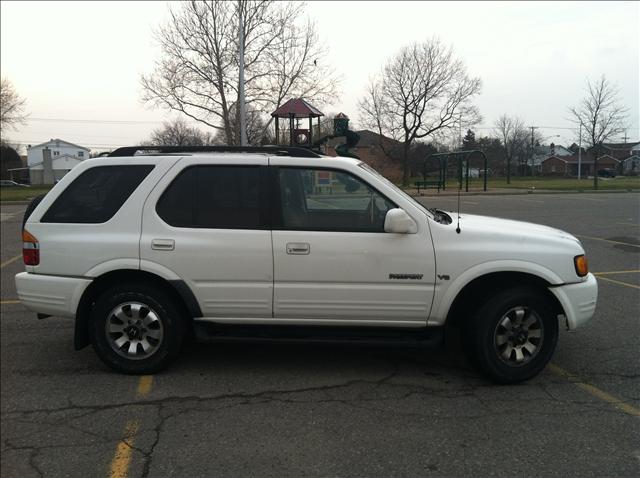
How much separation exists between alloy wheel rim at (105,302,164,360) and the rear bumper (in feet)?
1.09

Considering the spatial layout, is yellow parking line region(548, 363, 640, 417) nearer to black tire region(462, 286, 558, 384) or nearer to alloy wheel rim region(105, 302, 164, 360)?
black tire region(462, 286, 558, 384)

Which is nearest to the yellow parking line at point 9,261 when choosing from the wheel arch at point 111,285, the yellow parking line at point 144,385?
the wheel arch at point 111,285

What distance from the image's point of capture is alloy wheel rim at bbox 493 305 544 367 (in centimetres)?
399

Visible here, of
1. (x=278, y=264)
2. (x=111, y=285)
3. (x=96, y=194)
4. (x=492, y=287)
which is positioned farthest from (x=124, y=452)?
(x=492, y=287)

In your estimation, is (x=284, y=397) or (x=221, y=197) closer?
(x=284, y=397)

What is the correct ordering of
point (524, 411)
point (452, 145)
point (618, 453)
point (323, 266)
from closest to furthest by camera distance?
point (618, 453)
point (524, 411)
point (323, 266)
point (452, 145)

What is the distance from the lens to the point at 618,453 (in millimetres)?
3062

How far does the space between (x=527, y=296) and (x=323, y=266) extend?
62.6 inches

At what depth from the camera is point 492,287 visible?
13.4ft

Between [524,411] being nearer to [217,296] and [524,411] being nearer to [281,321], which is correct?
[281,321]

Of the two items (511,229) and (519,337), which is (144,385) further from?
(511,229)

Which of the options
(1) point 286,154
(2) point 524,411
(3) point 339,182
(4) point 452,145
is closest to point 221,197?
(1) point 286,154

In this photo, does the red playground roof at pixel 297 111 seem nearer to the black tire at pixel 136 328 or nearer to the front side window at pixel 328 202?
the front side window at pixel 328 202

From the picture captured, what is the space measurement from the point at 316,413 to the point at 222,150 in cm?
232
